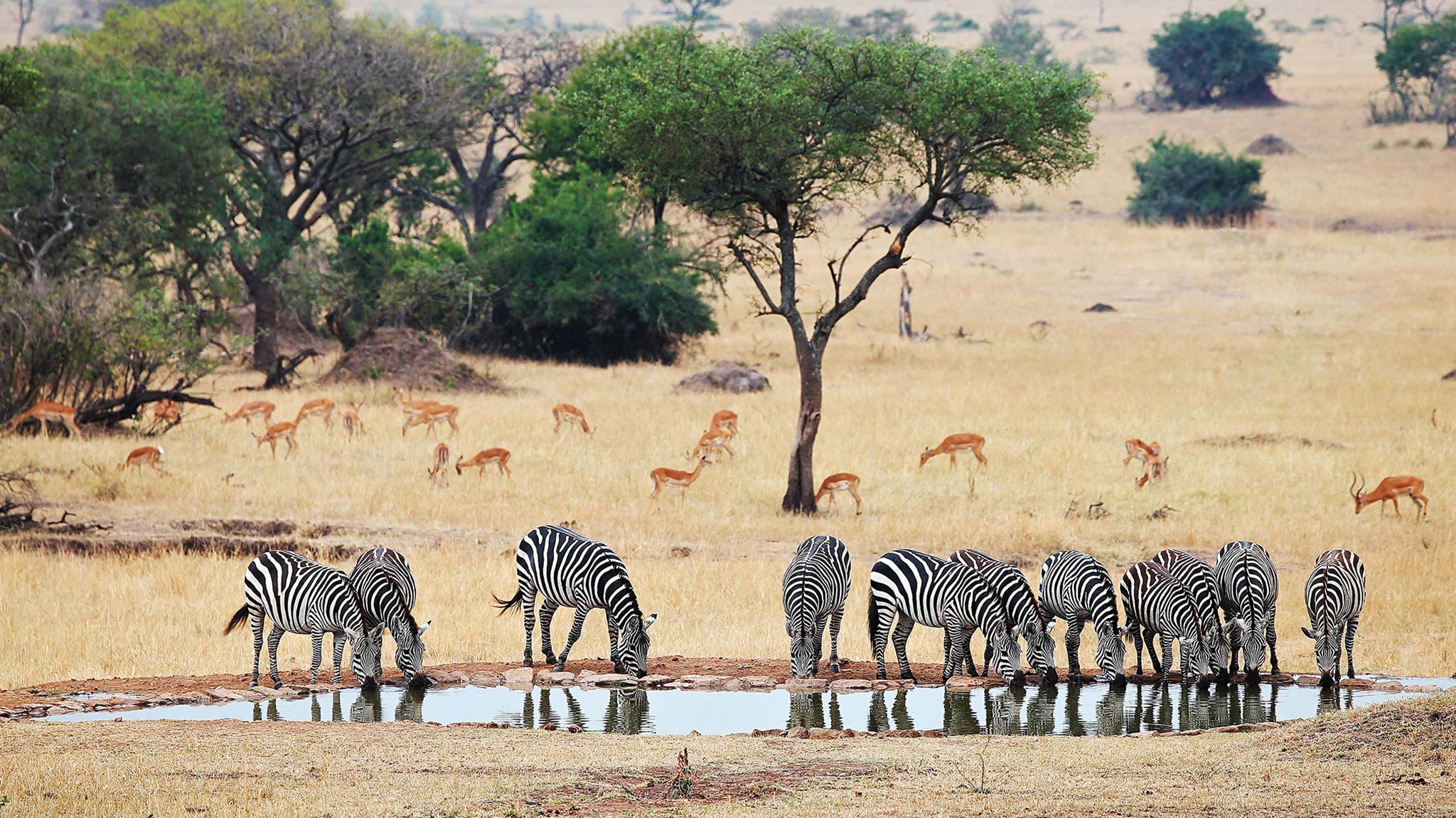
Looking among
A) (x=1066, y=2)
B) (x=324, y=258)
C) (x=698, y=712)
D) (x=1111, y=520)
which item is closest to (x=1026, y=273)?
(x=324, y=258)

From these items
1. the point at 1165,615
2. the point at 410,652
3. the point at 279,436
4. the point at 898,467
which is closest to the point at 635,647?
the point at 410,652

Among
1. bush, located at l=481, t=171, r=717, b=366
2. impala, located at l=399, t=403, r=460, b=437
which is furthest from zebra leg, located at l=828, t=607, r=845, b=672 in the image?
bush, located at l=481, t=171, r=717, b=366

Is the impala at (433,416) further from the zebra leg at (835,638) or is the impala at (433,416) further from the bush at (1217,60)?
the bush at (1217,60)

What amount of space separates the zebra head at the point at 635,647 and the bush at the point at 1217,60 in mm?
87397

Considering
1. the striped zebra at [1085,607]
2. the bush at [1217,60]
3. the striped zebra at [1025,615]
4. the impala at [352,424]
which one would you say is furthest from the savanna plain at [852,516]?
the bush at [1217,60]

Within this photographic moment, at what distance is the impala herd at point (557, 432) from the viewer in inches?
846

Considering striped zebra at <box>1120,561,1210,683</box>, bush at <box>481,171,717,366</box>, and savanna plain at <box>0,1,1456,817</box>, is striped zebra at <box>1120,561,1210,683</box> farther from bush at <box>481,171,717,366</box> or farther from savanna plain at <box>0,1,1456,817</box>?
bush at <box>481,171,717,366</box>

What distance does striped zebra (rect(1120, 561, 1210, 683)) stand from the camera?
12.9 metres

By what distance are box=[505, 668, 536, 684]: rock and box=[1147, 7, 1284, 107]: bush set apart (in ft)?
288

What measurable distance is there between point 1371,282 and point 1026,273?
12.0m

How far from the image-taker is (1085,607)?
13.0 metres

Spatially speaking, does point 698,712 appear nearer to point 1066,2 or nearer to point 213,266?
point 213,266

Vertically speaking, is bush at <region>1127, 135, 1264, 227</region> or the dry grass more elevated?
bush at <region>1127, 135, 1264, 227</region>

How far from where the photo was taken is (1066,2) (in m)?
157
